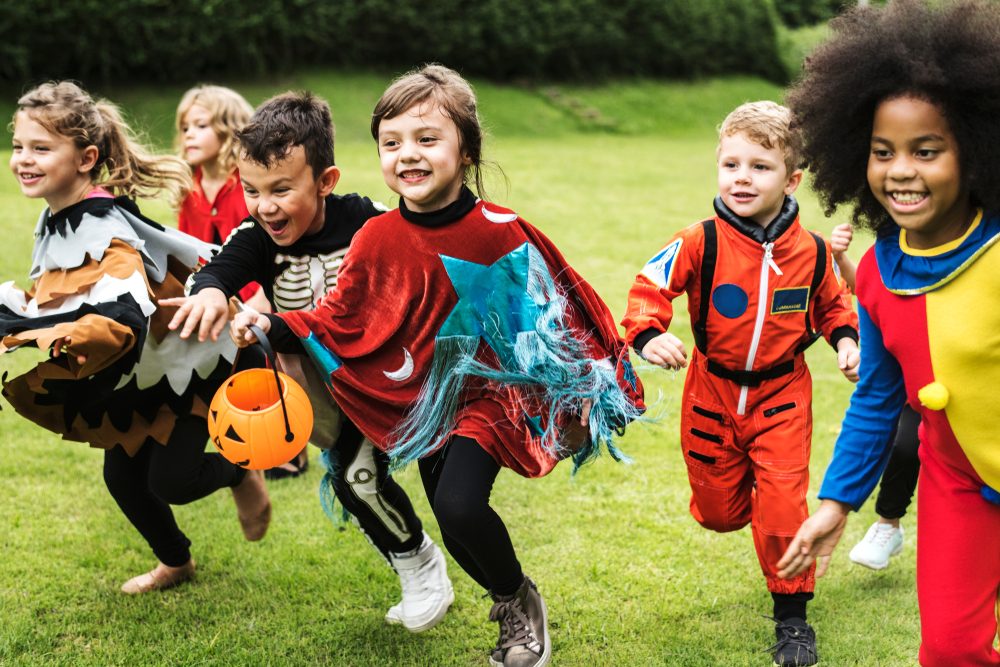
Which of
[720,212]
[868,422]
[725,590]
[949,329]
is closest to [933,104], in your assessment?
[949,329]

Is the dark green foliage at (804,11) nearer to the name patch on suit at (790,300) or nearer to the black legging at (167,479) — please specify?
the name patch on suit at (790,300)

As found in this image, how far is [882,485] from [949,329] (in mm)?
1949

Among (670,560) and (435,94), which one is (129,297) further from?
(670,560)

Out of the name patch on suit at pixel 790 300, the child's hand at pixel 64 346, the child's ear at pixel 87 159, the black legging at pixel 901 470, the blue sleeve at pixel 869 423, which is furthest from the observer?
the black legging at pixel 901 470

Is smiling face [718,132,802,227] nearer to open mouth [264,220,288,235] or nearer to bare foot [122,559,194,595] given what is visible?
open mouth [264,220,288,235]

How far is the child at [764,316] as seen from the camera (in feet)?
12.4

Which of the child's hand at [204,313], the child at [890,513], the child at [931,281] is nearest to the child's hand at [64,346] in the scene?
the child's hand at [204,313]

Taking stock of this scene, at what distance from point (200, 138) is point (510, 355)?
10.0 feet

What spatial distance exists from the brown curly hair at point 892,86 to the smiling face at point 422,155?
1.08m

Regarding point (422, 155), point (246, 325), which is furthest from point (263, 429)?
point (422, 155)

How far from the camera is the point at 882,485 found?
4500mm

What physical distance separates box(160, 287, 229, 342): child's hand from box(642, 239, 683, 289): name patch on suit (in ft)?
4.65

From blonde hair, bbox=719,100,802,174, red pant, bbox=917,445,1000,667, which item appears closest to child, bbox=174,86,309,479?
blonde hair, bbox=719,100,802,174

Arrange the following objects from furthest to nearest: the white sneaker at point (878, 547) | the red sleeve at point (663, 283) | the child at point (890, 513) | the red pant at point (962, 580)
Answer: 1. the white sneaker at point (878, 547)
2. the child at point (890, 513)
3. the red sleeve at point (663, 283)
4. the red pant at point (962, 580)
